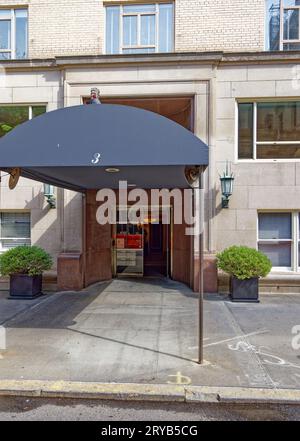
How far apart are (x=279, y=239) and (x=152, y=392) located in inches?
277

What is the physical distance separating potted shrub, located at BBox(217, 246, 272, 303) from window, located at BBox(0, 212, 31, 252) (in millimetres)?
6065

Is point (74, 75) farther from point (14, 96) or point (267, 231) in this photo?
point (267, 231)

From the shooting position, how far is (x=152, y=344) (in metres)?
5.75

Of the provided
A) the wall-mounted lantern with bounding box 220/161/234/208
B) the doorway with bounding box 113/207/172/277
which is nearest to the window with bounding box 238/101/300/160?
the wall-mounted lantern with bounding box 220/161/234/208

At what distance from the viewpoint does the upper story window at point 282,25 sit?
9922 mm

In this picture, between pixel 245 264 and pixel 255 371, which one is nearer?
pixel 255 371

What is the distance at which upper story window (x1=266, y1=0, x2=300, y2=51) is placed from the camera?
391 inches

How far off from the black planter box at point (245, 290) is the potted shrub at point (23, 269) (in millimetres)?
5241

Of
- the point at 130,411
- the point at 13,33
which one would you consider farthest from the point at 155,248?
the point at 130,411

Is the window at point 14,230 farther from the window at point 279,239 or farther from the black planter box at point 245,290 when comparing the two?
the window at point 279,239

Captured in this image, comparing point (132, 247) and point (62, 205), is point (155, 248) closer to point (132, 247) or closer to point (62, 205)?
point (132, 247)

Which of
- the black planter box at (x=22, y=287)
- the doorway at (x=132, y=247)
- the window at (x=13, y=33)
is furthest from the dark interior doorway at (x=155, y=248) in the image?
the window at (x=13, y=33)

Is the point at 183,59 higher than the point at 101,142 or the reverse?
higher

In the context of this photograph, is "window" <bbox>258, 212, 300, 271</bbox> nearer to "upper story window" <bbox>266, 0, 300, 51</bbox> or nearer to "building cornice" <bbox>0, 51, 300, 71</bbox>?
"building cornice" <bbox>0, 51, 300, 71</bbox>
